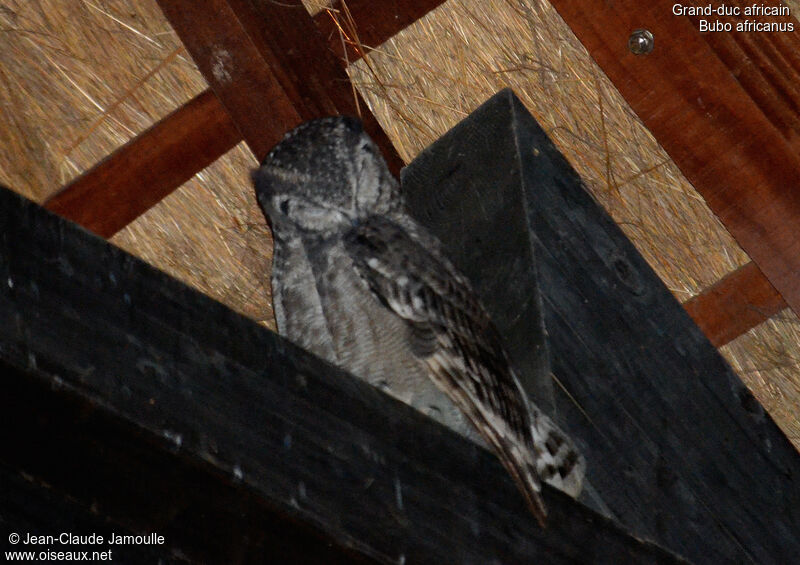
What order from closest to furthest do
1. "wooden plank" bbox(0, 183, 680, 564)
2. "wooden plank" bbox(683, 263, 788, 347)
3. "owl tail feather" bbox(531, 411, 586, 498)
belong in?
"wooden plank" bbox(0, 183, 680, 564) < "owl tail feather" bbox(531, 411, 586, 498) < "wooden plank" bbox(683, 263, 788, 347)

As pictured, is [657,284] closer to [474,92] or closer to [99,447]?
[474,92]

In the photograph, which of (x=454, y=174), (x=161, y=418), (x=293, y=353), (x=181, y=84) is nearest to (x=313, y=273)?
(x=454, y=174)

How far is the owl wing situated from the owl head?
190 mm

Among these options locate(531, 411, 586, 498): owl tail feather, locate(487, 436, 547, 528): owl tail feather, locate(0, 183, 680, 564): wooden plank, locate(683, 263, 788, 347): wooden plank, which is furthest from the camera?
locate(683, 263, 788, 347): wooden plank

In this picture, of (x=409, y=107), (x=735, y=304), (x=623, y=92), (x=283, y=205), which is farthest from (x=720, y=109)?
(x=283, y=205)

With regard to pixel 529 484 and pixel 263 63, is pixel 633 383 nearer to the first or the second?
pixel 529 484

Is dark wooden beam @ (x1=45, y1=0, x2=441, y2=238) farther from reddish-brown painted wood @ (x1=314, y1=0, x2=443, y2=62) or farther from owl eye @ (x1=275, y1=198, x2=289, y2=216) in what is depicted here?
owl eye @ (x1=275, y1=198, x2=289, y2=216)

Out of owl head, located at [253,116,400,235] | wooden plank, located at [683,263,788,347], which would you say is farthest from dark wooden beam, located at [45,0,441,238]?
wooden plank, located at [683,263,788,347]

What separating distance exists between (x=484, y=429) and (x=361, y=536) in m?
0.78

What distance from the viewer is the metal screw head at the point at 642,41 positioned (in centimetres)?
281

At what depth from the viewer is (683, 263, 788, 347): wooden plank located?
3.01m

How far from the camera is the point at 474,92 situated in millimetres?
3021

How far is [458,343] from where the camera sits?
7.52 ft

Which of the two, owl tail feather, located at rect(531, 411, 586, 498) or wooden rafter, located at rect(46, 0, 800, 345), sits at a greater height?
wooden rafter, located at rect(46, 0, 800, 345)
